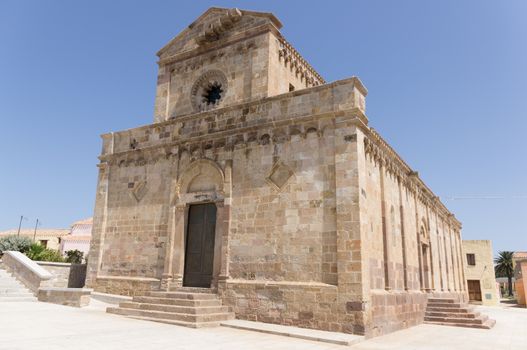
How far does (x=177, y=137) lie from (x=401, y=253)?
8.72m

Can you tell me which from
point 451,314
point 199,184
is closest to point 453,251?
point 451,314

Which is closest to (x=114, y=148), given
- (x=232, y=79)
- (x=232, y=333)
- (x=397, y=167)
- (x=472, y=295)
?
(x=232, y=79)

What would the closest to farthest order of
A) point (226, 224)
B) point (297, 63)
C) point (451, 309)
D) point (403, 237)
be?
point (226, 224)
point (403, 237)
point (451, 309)
point (297, 63)

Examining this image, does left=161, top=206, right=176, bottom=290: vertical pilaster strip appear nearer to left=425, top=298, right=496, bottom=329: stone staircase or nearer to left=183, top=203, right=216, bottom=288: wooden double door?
left=183, top=203, right=216, bottom=288: wooden double door

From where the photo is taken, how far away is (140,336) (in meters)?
7.93

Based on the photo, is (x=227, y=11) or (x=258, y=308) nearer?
(x=258, y=308)

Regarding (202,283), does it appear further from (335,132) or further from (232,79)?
(232,79)

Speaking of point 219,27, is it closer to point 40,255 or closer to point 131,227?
point 131,227

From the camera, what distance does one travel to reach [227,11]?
1572 cm

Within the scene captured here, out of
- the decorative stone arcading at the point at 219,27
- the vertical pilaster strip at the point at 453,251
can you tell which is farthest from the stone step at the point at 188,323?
the vertical pilaster strip at the point at 453,251

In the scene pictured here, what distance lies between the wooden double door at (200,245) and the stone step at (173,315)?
1.85m

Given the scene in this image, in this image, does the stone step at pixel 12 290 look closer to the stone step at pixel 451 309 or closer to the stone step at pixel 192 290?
the stone step at pixel 192 290

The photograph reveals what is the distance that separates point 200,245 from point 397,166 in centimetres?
745

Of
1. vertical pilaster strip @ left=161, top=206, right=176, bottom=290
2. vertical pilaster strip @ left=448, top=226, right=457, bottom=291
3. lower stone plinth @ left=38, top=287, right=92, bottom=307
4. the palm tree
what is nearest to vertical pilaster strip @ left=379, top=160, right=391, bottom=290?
vertical pilaster strip @ left=161, top=206, right=176, bottom=290
